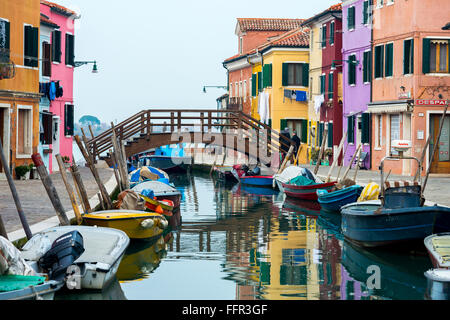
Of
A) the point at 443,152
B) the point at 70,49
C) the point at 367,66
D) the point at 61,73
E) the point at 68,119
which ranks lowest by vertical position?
the point at 443,152

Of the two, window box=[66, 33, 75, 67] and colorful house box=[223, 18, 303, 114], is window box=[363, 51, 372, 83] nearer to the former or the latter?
window box=[66, 33, 75, 67]

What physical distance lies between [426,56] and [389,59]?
9.50 feet

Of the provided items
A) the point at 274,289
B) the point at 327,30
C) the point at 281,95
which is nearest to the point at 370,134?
the point at 327,30

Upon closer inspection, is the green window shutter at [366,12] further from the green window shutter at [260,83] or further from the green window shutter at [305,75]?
the green window shutter at [260,83]

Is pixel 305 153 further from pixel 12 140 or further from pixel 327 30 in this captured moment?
pixel 12 140

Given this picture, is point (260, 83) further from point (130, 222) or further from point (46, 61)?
point (130, 222)

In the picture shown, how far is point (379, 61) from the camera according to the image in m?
32.7

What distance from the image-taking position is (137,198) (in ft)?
55.7

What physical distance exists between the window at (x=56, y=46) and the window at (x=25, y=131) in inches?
279

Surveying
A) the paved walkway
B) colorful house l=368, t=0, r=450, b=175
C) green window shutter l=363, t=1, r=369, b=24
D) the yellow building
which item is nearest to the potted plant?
the paved walkway

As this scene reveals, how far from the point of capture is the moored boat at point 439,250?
10.8 metres

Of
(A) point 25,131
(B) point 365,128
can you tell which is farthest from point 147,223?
(B) point 365,128

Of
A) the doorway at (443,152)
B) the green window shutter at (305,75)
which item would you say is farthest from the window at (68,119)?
the doorway at (443,152)

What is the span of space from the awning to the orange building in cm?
1252
